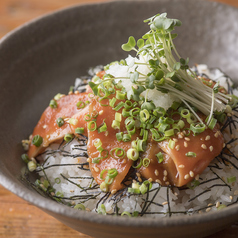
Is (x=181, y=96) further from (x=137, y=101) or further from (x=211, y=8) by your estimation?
(x=211, y=8)

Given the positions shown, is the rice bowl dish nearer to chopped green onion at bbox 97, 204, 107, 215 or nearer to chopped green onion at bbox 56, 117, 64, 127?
chopped green onion at bbox 97, 204, 107, 215

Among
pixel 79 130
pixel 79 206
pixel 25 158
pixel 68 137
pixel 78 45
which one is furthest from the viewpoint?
pixel 78 45

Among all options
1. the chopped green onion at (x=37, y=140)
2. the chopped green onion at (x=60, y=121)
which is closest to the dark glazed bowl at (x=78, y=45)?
the chopped green onion at (x=37, y=140)

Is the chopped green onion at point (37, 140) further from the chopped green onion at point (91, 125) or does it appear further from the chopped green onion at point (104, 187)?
the chopped green onion at point (104, 187)

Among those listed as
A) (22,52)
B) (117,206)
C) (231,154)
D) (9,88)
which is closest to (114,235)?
(117,206)

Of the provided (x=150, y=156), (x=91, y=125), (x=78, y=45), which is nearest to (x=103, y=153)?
(x=91, y=125)

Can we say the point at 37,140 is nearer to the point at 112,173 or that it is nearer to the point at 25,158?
the point at 25,158
